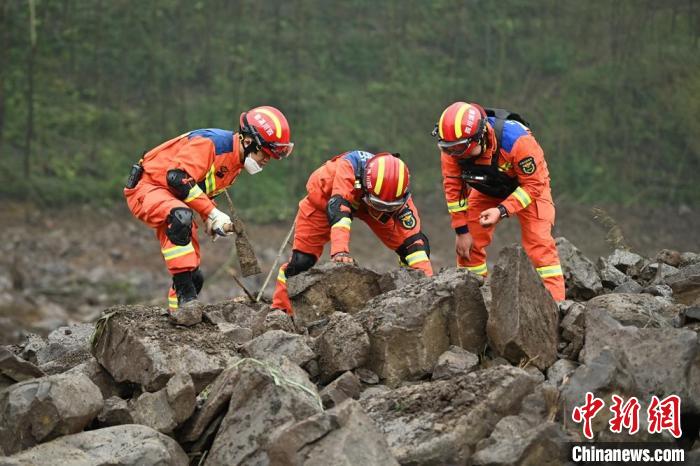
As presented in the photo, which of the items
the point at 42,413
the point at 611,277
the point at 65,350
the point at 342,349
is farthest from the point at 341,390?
the point at 611,277

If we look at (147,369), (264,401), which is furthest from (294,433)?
(147,369)

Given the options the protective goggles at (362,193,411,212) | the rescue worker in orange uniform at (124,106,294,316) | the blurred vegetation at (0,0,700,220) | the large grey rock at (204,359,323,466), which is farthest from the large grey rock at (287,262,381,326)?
the blurred vegetation at (0,0,700,220)

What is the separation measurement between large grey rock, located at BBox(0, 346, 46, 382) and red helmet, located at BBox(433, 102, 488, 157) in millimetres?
3554

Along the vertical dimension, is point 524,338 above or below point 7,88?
below

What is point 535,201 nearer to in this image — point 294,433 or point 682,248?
point 294,433

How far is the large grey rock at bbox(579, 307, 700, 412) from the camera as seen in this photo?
216 inches

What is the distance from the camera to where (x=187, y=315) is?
21.7 ft

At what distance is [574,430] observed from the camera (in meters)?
5.19

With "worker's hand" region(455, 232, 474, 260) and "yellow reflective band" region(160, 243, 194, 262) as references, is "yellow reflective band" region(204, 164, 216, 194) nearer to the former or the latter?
"yellow reflective band" region(160, 243, 194, 262)

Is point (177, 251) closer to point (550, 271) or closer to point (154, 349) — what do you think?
point (154, 349)

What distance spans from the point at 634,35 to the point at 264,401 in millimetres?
18164

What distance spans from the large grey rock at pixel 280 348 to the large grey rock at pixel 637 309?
5.63 feet

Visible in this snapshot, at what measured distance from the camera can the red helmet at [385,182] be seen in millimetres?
8031

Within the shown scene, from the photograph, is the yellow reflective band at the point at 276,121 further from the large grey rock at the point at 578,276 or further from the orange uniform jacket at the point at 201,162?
the large grey rock at the point at 578,276
